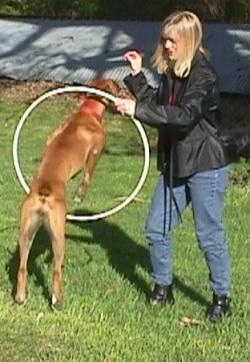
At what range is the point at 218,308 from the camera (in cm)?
743

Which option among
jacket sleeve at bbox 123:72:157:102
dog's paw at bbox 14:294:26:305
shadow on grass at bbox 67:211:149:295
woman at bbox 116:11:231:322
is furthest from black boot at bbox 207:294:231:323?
jacket sleeve at bbox 123:72:157:102

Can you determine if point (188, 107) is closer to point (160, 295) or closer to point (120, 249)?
point (160, 295)

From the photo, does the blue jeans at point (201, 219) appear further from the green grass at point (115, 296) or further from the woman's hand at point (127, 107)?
the woman's hand at point (127, 107)

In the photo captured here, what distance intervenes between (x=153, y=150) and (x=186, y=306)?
8.27m

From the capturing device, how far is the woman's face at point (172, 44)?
6.94m

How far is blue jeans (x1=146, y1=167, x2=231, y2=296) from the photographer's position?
7.16 metres

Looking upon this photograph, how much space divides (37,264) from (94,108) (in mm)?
1313

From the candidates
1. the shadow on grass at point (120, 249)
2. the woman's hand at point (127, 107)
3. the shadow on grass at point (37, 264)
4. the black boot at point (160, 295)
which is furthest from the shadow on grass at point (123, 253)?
the woman's hand at point (127, 107)

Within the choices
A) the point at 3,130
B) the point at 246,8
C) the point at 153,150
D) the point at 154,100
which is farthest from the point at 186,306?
the point at 246,8

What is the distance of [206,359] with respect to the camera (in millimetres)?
6590

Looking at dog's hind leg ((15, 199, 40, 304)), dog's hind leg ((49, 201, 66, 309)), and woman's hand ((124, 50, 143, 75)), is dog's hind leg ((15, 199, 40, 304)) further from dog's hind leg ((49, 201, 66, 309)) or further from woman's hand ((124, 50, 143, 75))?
woman's hand ((124, 50, 143, 75))

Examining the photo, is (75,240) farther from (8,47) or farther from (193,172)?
(8,47)

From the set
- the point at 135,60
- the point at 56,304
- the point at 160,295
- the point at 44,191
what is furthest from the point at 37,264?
the point at 135,60

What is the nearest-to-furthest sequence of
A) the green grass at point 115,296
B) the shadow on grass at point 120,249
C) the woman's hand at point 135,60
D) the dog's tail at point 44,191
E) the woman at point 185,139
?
the green grass at point 115,296 → the woman at point 185,139 → the woman's hand at point 135,60 → the dog's tail at point 44,191 → the shadow on grass at point 120,249
